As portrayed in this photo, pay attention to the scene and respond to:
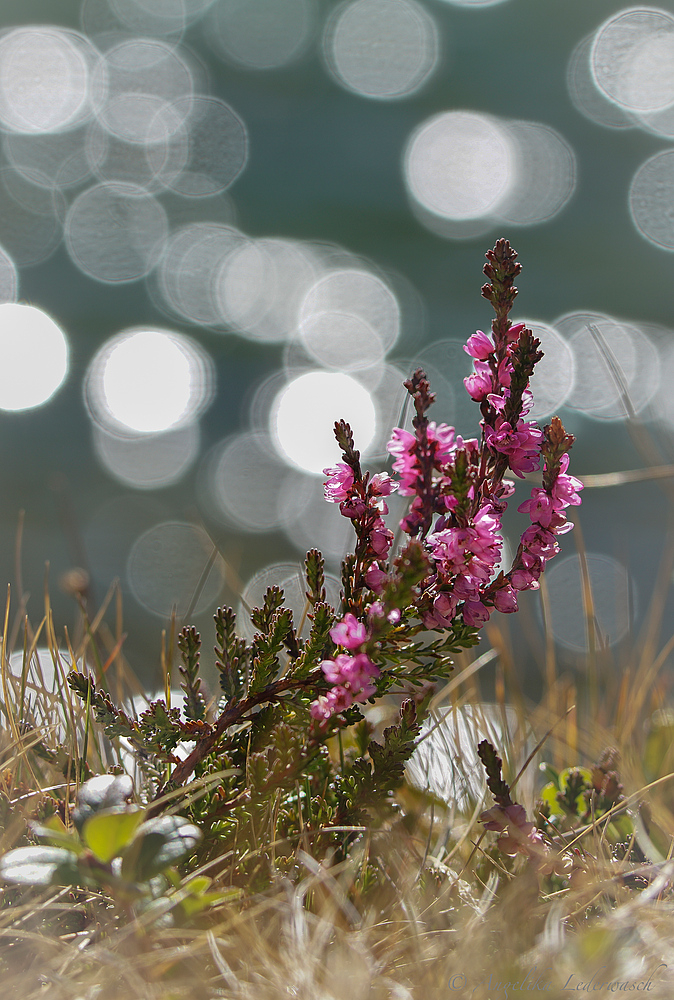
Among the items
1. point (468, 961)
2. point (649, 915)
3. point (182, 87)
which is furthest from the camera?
point (182, 87)

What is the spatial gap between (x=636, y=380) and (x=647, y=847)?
43.6 ft

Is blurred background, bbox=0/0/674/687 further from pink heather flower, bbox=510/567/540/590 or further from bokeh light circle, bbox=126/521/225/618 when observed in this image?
pink heather flower, bbox=510/567/540/590

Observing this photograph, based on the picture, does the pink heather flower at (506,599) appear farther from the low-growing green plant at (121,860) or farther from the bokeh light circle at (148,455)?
the bokeh light circle at (148,455)

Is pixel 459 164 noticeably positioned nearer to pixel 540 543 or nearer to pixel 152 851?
pixel 540 543

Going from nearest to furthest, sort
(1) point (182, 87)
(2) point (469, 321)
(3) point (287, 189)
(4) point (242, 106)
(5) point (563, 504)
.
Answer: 1. (5) point (563, 504)
2. (2) point (469, 321)
3. (3) point (287, 189)
4. (4) point (242, 106)
5. (1) point (182, 87)

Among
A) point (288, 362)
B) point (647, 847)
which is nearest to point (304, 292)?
point (288, 362)

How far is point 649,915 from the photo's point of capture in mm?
1271

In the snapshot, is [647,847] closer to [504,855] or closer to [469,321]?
[504,855]

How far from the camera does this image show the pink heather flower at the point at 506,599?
4.83 feet

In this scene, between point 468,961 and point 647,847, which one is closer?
point 468,961

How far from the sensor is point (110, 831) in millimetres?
1089

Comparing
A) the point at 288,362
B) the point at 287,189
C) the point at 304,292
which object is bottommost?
the point at 288,362

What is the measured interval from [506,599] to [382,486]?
0.32m

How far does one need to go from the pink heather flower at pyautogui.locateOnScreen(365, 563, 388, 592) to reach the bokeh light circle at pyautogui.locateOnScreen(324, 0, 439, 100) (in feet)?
71.0
